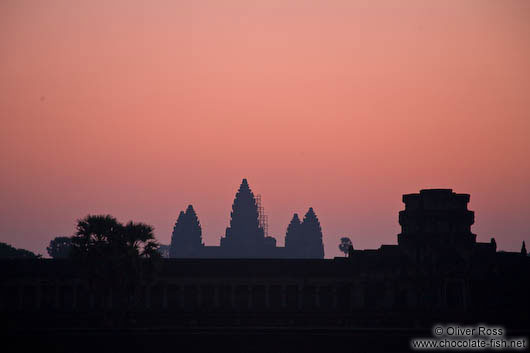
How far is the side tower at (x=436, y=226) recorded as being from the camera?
4158 inches

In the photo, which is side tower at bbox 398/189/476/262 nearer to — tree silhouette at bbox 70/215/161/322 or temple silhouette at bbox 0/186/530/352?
temple silhouette at bbox 0/186/530/352

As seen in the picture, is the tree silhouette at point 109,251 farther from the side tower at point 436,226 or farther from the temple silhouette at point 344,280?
the side tower at point 436,226

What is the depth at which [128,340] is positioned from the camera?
224 feet

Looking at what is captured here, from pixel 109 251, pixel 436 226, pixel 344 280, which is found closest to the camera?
pixel 109 251

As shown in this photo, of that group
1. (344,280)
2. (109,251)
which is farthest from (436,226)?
(109,251)

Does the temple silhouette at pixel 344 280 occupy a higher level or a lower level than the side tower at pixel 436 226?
lower

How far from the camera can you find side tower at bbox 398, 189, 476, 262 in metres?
106

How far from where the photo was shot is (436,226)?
108438 mm

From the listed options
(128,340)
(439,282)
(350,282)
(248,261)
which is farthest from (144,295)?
(128,340)

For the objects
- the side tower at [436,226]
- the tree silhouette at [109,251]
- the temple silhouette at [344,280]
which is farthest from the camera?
the side tower at [436,226]

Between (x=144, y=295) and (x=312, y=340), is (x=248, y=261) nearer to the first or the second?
(x=144, y=295)

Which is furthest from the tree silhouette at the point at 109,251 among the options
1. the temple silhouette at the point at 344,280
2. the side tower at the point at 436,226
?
the side tower at the point at 436,226

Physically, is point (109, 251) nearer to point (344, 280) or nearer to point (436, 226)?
point (344, 280)

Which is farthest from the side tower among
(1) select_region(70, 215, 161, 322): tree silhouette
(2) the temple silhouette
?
(1) select_region(70, 215, 161, 322): tree silhouette
